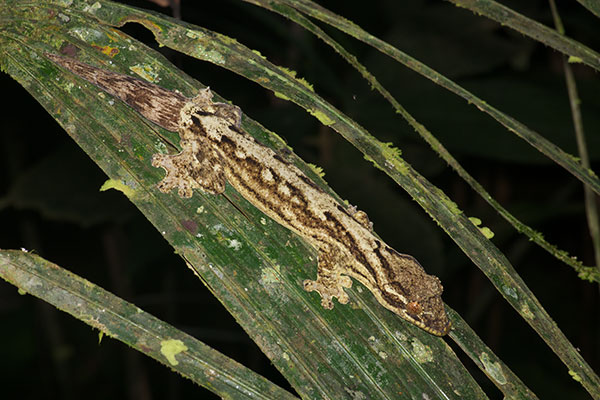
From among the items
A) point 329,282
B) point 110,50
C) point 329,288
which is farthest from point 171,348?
point 110,50

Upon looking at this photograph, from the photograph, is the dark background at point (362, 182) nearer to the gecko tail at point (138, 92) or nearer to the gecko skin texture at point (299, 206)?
the gecko skin texture at point (299, 206)

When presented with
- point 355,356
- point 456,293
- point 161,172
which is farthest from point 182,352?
point 456,293

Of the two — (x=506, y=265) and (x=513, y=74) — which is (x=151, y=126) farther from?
(x=513, y=74)

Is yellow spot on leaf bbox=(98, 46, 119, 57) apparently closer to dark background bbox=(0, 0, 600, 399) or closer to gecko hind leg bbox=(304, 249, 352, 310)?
dark background bbox=(0, 0, 600, 399)

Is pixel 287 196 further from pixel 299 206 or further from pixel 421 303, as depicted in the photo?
Result: pixel 421 303

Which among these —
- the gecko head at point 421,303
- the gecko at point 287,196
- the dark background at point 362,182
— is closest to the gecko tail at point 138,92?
the gecko at point 287,196

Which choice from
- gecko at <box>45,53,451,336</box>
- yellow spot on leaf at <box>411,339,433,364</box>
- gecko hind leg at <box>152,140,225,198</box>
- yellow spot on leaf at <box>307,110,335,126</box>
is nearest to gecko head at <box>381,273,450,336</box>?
gecko at <box>45,53,451,336</box>

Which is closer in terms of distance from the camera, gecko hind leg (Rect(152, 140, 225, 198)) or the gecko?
gecko hind leg (Rect(152, 140, 225, 198))
